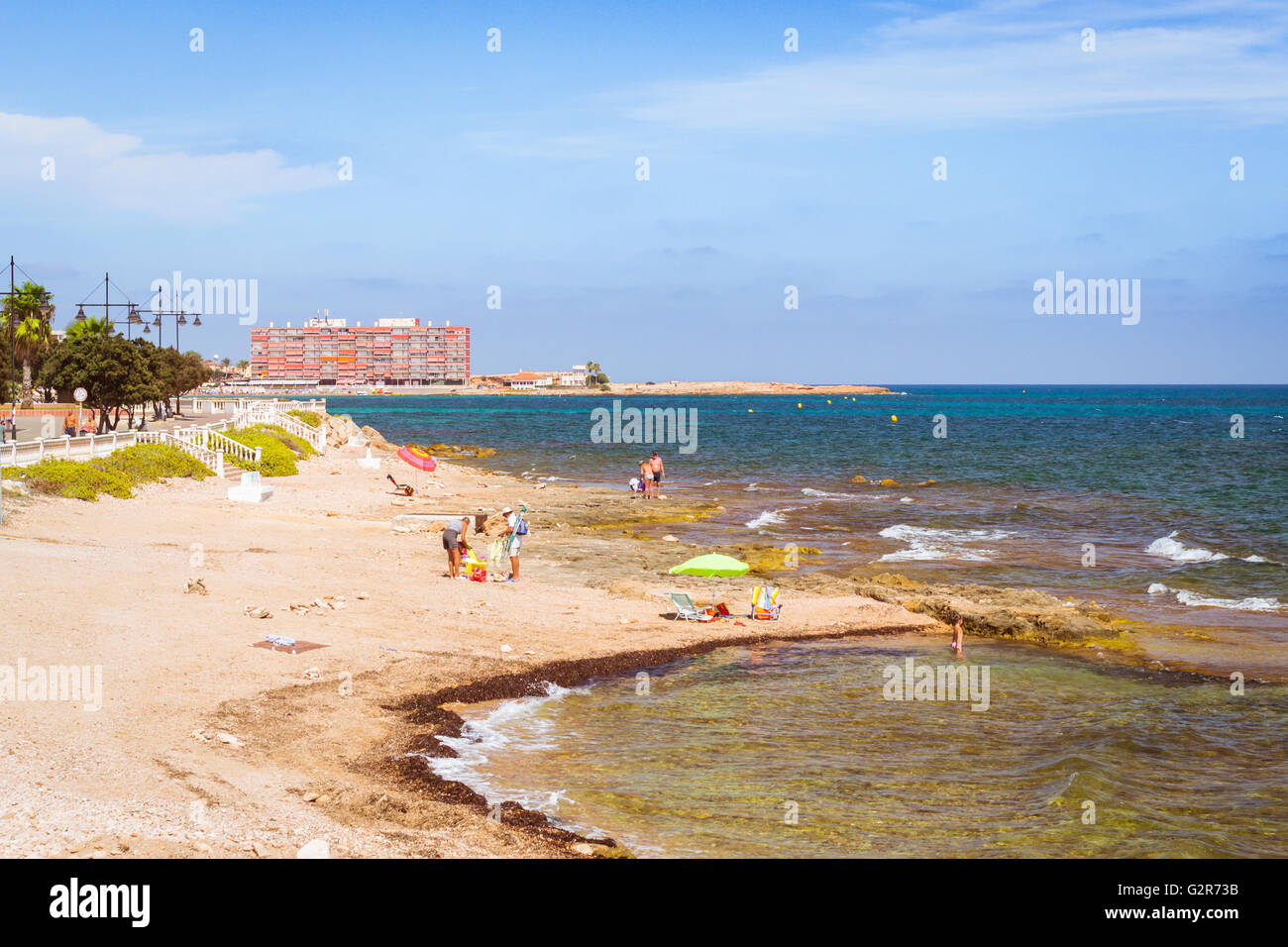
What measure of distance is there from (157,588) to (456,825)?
10.1 m

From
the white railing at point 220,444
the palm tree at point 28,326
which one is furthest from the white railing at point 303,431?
the palm tree at point 28,326

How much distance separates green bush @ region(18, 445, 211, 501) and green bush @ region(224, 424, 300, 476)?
3.10 metres

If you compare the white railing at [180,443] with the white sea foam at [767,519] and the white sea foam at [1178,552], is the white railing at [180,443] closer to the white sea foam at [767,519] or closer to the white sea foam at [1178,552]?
the white sea foam at [767,519]

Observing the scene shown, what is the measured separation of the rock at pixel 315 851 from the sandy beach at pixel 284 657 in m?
0.27

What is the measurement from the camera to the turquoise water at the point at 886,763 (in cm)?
1002

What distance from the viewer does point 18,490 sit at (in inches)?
973

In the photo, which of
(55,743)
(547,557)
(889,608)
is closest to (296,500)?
(547,557)

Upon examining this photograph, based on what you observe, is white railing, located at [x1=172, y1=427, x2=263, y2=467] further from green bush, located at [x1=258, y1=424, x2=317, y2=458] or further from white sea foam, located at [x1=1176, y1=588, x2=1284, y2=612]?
white sea foam, located at [x1=1176, y1=588, x2=1284, y2=612]

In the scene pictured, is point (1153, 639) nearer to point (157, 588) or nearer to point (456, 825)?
point (456, 825)

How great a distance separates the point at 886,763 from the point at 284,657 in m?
8.31

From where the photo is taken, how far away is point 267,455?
40969 mm

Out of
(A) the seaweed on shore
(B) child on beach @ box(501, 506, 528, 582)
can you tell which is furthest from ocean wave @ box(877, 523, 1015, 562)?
(B) child on beach @ box(501, 506, 528, 582)

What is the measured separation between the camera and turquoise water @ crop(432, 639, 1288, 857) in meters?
10.0

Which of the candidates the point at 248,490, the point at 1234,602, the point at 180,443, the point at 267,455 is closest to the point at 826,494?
the point at 1234,602
